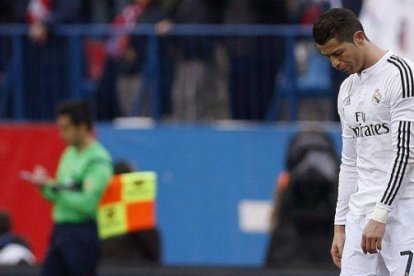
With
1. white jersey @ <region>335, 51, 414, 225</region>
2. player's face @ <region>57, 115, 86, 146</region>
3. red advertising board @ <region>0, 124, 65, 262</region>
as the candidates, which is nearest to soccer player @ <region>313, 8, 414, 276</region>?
white jersey @ <region>335, 51, 414, 225</region>

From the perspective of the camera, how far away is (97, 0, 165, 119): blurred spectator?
14.6 metres

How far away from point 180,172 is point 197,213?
0.47m

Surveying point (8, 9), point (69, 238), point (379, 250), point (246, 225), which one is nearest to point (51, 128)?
point (8, 9)

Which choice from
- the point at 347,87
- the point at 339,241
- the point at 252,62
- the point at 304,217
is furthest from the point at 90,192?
the point at 347,87

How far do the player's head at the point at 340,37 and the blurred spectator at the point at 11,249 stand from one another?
206 inches

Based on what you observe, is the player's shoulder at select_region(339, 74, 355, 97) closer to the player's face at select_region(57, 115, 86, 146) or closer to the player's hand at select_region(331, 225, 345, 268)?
the player's hand at select_region(331, 225, 345, 268)

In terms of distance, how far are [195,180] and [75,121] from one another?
373 cm

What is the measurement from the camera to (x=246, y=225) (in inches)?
582

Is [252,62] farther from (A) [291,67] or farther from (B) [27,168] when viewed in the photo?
(B) [27,168]

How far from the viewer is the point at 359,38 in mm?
7121

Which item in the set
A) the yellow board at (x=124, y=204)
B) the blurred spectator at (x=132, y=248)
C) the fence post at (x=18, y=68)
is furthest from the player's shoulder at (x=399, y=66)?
the fence post at (x=18, y=68)

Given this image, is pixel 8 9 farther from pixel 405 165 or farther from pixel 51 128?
pixel 405 165

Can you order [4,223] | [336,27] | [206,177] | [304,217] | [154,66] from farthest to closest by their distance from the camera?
1. [206,177]
2. [154,66]
3. [304,217]
4. [4,223]
5. [336,27]

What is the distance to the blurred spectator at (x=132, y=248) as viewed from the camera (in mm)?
12336
